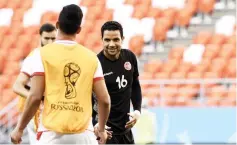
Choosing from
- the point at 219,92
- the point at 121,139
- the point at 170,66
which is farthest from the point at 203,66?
the point at 121,139

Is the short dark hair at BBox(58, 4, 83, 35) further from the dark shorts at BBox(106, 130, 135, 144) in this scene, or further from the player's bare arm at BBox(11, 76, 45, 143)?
the dark shorts at BBox(106, 130, 135, 144)

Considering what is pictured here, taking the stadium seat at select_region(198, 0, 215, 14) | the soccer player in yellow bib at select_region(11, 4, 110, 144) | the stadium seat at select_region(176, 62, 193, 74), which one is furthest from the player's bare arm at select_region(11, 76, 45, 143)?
the stadium seat at select_region(198, 0, 215, 14)

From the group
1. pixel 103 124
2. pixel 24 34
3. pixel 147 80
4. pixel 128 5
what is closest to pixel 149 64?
pixel 147 80

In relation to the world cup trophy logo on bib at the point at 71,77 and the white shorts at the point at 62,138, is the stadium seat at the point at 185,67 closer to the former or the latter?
the white shorts at the point at 62,138

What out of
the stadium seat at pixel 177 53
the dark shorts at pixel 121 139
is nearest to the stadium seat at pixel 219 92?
the stadium seat at pixel 177 53

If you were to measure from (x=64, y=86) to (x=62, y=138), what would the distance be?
1.36ft

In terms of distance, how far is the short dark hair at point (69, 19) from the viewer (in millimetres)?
6576

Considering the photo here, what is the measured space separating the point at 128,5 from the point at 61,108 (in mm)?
15781

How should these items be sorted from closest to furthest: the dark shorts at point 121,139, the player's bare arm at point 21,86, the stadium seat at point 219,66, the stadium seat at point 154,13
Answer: the player's bare arm at point 21,86 → the dark shorts at point 121,139 → the stadium seat at point 219,66 → the stadium seat at point 154,13

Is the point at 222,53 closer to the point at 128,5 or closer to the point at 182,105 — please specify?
the point at 182,105

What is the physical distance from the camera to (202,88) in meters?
17.3

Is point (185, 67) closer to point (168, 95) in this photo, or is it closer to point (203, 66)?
point (203, 66)

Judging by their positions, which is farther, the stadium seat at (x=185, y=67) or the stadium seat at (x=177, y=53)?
the stadium seat at (x=177, y=53)

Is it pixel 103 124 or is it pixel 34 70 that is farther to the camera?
pixel 103 124
